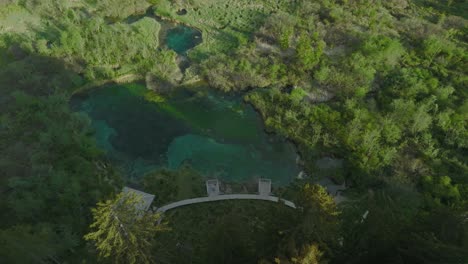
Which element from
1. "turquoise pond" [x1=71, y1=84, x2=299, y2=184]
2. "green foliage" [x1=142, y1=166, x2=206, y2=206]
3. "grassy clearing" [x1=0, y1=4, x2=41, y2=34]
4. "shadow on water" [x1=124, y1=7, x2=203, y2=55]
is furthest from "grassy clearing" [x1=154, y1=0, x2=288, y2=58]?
"green foliage" [x1=142, y1=166, x2=206, y2=206]

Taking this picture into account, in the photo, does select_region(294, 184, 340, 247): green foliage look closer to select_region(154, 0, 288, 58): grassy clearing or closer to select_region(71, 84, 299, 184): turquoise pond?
select_region(71, 84, 299, 184): turquoise pond

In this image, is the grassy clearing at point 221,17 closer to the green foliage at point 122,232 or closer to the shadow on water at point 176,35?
the shadow on water at point 176,35

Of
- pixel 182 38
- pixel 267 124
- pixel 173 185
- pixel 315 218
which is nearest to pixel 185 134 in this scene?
pixel 173 185

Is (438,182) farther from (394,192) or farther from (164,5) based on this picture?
(164,5)

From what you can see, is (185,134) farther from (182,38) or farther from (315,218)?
(315,218)

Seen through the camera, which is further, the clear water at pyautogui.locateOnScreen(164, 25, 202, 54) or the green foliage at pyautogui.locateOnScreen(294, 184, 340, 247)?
the clear water at pyautogui.locateOnScreen(164, 25, 202, 54)

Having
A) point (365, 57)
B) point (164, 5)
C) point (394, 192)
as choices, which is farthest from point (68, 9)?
point (394, 192)
